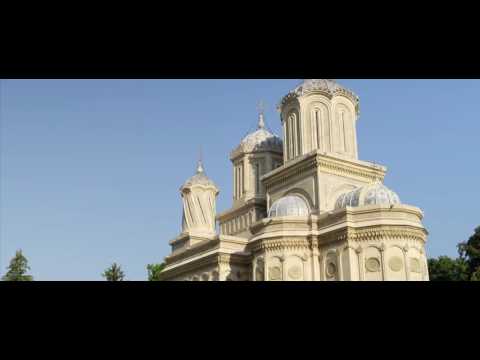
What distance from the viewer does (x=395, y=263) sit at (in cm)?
2427

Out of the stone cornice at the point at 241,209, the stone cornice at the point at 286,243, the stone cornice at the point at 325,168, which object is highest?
the stone cornice at the point at 325,168

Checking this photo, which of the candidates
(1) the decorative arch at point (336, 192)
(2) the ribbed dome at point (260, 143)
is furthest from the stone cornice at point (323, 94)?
(1) the decorative arch at point (336, 192)

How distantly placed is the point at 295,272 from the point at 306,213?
3554 millimetres

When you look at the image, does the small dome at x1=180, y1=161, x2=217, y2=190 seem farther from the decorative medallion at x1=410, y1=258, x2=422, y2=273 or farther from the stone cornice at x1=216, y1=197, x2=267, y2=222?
the decorative medallion at x1=410, y1=258, x2=422, y2=273

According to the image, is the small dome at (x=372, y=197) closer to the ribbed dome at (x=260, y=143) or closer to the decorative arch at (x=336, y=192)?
the decorative arch at (x=336, y=192)

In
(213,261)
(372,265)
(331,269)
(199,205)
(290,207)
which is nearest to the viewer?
(372,265)

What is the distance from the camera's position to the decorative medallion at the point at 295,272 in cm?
A: 2594

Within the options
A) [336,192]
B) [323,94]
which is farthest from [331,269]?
[323,94]

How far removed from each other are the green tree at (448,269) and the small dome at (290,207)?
19258 mm

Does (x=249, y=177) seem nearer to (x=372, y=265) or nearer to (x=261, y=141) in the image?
(x=261, y=141)
